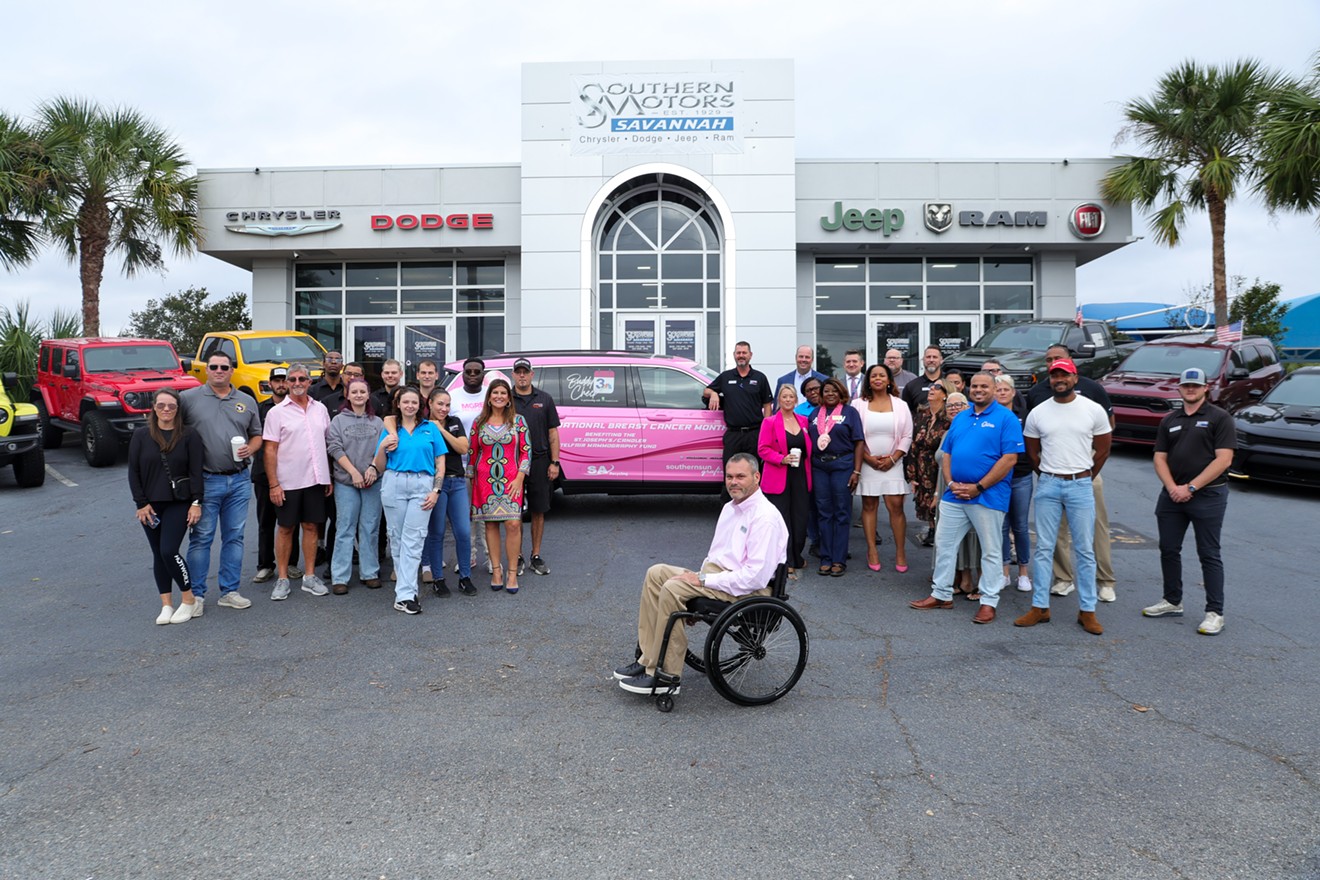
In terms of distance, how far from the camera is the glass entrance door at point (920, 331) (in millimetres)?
22047

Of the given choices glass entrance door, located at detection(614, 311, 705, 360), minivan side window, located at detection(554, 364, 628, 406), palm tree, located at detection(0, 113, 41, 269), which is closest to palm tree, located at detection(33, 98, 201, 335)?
palm tree, located at detection(0, 113, 41, 269)

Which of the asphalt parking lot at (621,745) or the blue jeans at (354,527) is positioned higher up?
the blue jeans at (354,527)

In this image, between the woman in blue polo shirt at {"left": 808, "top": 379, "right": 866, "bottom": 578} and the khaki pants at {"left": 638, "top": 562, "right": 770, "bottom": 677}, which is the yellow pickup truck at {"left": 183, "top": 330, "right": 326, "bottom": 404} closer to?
the woman in blue polo shirt at {"left": 808, "top": 379, "right": 866, "bottom": 578}

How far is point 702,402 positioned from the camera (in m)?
9.88

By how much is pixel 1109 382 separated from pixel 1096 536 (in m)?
8.58

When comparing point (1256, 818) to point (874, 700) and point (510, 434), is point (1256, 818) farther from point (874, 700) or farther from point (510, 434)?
point (510, 434)

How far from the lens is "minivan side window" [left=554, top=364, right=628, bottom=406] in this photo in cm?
1000

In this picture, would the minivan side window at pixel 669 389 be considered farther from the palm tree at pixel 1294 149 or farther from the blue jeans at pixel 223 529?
the palm tree at pixel 1294 149

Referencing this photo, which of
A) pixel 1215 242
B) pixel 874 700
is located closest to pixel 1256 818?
pixel 874 700

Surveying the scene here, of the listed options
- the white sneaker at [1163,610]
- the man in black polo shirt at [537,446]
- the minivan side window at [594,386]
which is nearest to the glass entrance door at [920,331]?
the minivan side window at [594,386]

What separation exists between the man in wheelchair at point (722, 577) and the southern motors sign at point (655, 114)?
619 inches

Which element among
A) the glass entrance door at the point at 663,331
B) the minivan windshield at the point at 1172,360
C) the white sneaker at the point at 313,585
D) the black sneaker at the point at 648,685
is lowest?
the black sneaker at the point at 648,685

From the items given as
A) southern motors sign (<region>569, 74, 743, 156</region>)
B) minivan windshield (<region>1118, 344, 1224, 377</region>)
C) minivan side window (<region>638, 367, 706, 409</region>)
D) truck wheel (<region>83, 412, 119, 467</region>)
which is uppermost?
southern motors sign (<region>569, 74, 743, 156</region>)

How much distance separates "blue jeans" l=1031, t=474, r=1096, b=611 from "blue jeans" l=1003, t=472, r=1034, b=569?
19.1 inches
